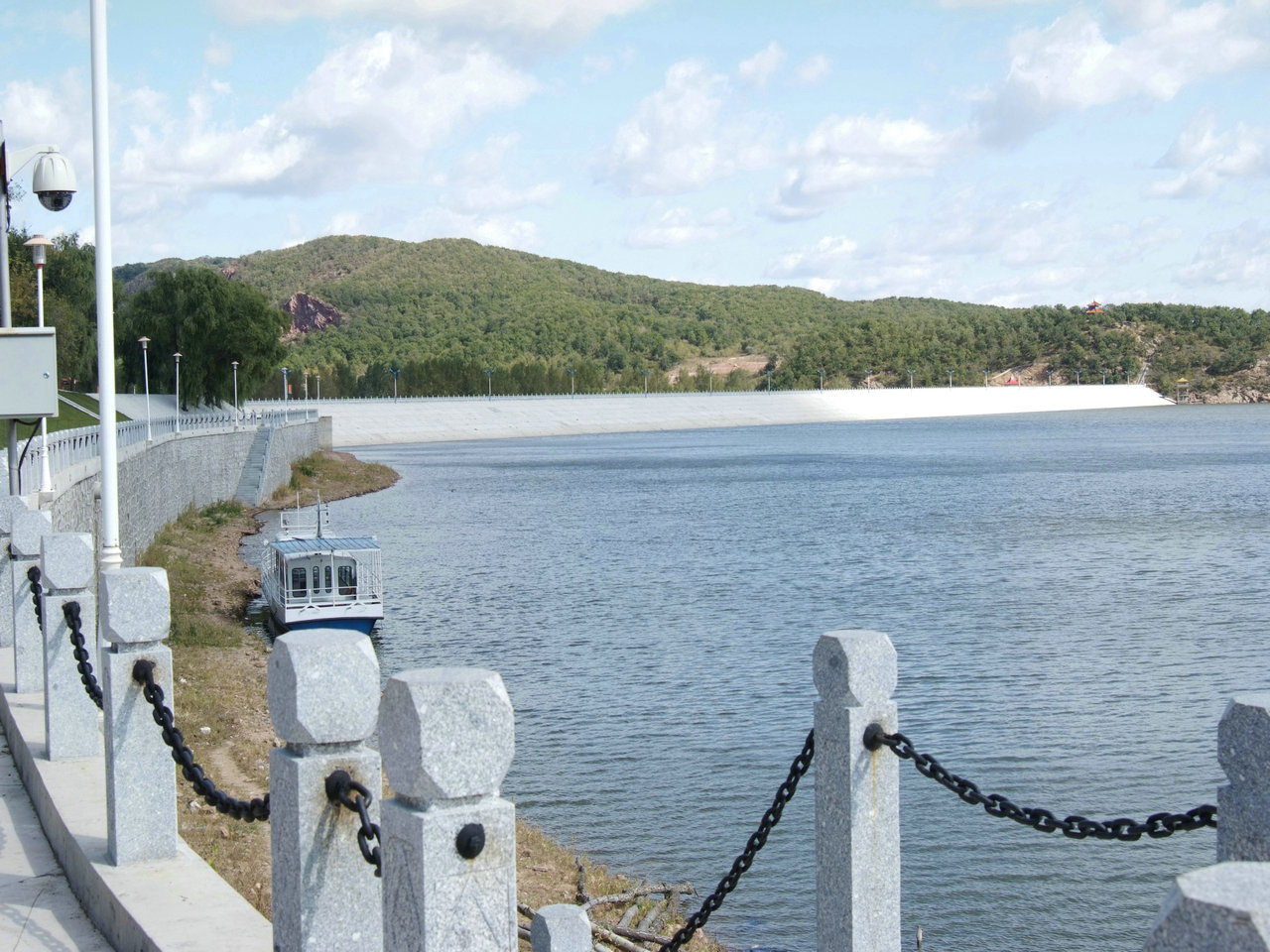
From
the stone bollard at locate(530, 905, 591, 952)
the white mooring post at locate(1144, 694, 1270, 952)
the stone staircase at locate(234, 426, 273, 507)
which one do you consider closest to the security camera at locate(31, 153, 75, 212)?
the stone bollard at locate(530, 905, 591, 952)

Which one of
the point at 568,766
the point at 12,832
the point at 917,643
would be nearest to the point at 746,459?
the point at 917,643

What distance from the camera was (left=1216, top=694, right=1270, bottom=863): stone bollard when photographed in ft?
13.3

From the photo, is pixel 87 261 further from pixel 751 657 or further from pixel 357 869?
pixel 357 869

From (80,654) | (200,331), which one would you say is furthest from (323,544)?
(200,331)

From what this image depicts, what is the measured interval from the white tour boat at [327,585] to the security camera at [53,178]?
15904 mm

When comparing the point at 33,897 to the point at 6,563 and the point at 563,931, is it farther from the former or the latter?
the point at 6,563

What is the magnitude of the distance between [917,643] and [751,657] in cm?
372

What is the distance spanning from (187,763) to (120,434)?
41.2 metres

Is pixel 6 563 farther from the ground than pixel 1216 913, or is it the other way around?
pixel 1216 913

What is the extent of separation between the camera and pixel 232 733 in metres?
18.1

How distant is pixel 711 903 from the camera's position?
21.8 feet

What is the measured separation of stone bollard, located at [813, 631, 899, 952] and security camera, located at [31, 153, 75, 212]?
11309mm

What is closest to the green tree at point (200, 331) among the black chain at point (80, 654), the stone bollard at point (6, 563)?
the stone bollard at point (6, 563)

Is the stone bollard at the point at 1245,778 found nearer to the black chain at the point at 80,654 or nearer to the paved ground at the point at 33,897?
the paved ground at the point at 33,897
